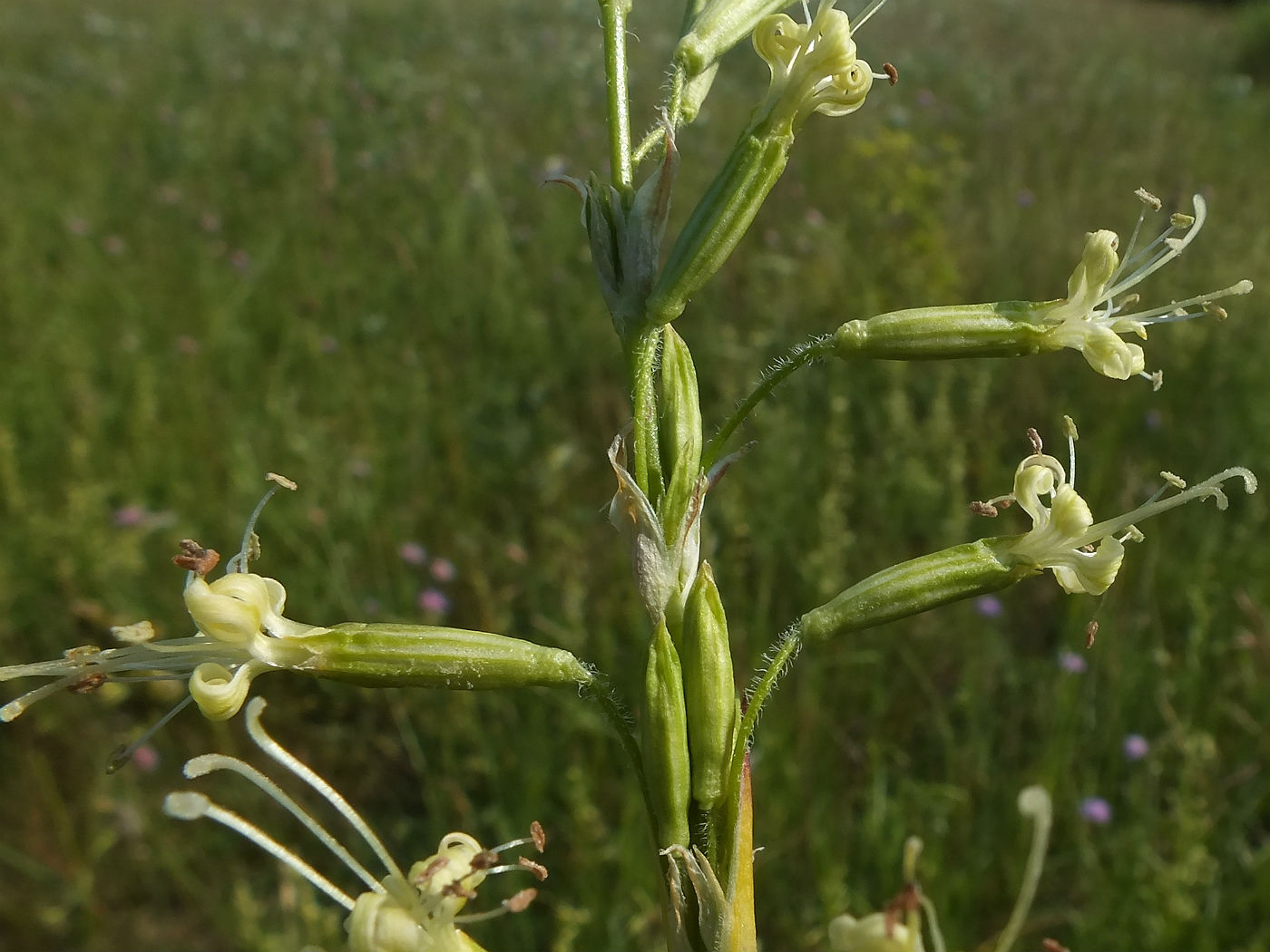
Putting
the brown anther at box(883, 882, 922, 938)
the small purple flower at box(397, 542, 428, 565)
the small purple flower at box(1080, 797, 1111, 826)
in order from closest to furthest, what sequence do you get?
the brown anther at box(883, 882, 922, 938), the small purple flower at box(1080, 797, 1111, 826), the small purple flower at box(397, 542, 428, 565)

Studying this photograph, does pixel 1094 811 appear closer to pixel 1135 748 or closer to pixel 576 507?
pixel 1135 748

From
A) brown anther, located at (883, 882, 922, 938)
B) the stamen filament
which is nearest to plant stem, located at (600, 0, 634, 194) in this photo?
the stamen filament

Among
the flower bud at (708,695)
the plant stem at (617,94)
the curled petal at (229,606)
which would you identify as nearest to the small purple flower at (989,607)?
the flower bud at (708,695)

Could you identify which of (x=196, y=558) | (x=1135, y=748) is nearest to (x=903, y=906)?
(x=196, y=558)

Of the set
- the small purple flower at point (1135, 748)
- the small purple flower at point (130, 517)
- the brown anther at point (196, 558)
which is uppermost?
the small purple flower at point (130, 517)

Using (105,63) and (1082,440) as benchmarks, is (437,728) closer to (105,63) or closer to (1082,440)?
(1082,440)

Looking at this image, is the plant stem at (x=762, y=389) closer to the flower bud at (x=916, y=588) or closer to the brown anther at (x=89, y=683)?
the flower bud at (x=916, y=588)

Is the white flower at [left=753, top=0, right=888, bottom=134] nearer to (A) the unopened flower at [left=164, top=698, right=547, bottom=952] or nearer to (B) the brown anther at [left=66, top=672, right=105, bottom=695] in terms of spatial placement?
(A) the unopened flower at [left=164, top=698, right=547, bottom=952]
